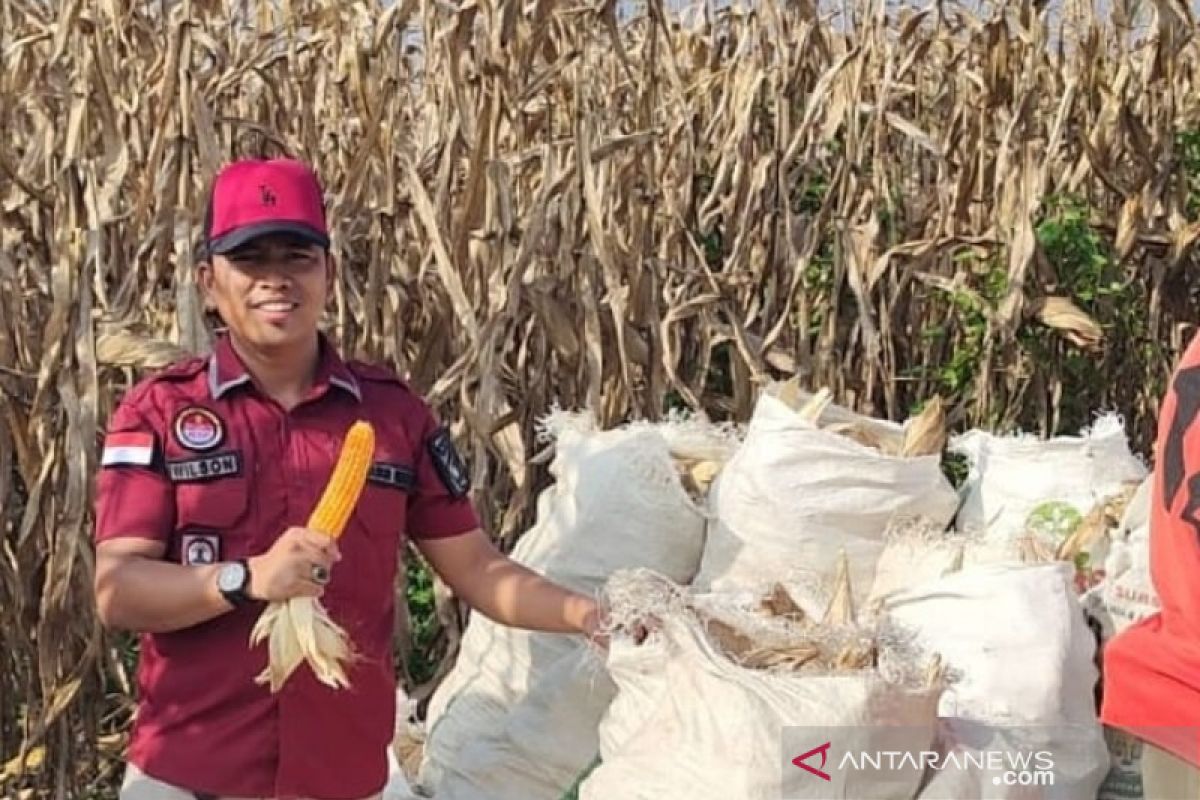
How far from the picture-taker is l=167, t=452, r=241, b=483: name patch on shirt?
209 cm

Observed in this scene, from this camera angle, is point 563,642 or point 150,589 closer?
point 150,589

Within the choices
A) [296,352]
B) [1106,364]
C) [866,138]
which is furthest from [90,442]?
[1106,364]

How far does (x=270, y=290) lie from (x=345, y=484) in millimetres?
282

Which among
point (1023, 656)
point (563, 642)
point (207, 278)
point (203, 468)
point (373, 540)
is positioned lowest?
point (563, 642)

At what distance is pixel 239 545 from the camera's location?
2119 millimetres

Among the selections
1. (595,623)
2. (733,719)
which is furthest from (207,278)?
(733,719)

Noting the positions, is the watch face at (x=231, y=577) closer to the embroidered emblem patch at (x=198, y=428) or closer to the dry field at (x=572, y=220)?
the embroidered emblem patch at (x=198, y=428)

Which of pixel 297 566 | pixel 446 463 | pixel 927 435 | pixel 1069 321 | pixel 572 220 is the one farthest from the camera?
pixel 1069 321

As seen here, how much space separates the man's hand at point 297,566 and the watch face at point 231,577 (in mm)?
43

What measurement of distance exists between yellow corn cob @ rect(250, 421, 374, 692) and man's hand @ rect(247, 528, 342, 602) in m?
0.02

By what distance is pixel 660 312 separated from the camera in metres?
3.91

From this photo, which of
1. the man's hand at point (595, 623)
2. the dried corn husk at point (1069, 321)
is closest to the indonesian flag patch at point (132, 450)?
the man's hand at point (595, 623)

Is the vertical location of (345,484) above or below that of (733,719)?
above

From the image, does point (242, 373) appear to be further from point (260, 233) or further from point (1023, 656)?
point (1023, 656)
